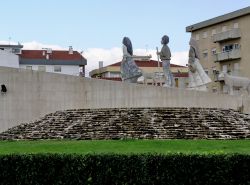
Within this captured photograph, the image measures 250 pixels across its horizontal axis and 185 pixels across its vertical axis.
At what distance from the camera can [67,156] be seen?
13.2m

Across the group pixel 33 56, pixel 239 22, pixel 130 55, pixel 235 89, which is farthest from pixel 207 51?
pixel 130 55

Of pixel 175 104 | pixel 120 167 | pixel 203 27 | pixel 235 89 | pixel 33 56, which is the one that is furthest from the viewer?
pixel 33 56

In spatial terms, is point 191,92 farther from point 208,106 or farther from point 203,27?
point 203,27

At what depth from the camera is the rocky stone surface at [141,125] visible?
2053 centimetres

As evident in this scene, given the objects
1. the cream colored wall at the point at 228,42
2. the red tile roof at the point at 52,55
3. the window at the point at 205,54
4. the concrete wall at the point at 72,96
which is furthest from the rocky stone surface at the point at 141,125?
the red tile roof at the point at 52,55

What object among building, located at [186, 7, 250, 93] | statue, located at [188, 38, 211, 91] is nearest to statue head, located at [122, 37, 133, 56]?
statue, located at [188, 38, 211, 91]

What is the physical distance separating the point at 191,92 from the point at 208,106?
1043mm

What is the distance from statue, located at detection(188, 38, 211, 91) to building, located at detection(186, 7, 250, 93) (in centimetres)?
2290

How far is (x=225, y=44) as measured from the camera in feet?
191

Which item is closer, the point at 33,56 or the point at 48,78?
the point at 48,78

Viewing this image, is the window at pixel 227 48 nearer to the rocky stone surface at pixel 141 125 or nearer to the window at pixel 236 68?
the window at pixel 236 68

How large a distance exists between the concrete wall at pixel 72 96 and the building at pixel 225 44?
1063 inches

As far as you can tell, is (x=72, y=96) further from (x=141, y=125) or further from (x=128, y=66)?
(x=141, y=125)

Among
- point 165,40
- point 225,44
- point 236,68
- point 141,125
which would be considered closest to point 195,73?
point 165,40
